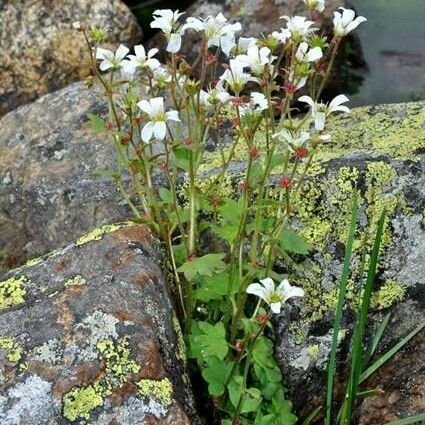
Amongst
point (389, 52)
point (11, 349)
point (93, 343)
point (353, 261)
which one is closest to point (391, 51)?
point (389, 52)

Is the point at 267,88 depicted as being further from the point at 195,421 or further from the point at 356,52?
the point at 356,52

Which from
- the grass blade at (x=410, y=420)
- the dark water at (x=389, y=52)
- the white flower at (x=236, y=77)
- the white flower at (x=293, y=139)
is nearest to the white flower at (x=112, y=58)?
the white flower at (x=236, y=77)

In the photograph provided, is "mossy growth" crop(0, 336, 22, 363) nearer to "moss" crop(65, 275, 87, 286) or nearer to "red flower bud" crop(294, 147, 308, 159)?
"moss" crop(65, 275, 87, 286)

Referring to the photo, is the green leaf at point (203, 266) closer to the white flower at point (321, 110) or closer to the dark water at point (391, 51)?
the white flower at point (321, 110)

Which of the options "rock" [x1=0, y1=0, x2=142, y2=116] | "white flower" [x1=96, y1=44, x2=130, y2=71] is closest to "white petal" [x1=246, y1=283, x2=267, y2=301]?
"white flower" [x1=96, y1=44, x2=130, y2=71]

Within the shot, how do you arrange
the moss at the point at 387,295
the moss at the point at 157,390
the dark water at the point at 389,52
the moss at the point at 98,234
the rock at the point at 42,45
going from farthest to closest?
the dark water at the point at 389,52 → the rock at the point at 42,45 → the moss at the point at 387,295 → the moss at the point at 98,234 → the moss at the point at 157,390

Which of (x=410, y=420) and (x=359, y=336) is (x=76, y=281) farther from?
(x=410, y=420)
